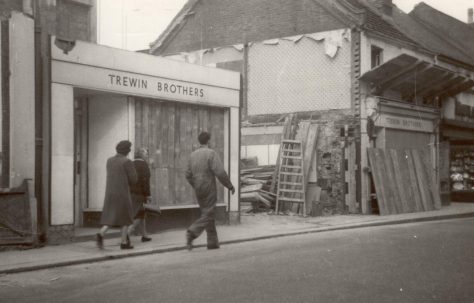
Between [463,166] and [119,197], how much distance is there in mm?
20107

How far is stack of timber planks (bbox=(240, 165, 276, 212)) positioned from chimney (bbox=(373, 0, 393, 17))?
807 cm

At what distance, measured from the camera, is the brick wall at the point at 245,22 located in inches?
843

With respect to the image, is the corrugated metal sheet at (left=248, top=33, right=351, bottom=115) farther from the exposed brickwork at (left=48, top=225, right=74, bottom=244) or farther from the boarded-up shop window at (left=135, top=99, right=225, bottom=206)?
the exposed brickwork at (left=48, top=225, right=74, bottom=244)

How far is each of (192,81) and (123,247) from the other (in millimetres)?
4958

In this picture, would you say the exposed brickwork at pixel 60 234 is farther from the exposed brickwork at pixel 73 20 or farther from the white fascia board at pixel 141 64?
the exposed brickwork at pixel 73 20

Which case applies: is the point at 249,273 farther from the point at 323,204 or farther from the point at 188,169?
the point at 323,204

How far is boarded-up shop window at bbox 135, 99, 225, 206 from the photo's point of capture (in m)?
13.4

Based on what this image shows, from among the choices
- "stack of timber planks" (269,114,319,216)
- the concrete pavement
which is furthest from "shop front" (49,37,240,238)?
"stack of timber planks" (269,114,319,216)

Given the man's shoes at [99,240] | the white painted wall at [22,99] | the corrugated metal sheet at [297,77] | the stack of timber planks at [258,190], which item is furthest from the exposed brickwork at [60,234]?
the corrugated metal sheet at [297,77]

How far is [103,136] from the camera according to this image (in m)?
13.1

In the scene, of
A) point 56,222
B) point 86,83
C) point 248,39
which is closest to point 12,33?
point 86,83

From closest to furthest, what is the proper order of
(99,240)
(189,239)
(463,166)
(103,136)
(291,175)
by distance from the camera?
(99,240) → (189,239) → (103,136) → (291,175) → (463,166)

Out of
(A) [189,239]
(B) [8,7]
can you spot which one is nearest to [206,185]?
(A) [189,239]

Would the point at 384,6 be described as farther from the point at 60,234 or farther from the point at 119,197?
the point at 60,234
